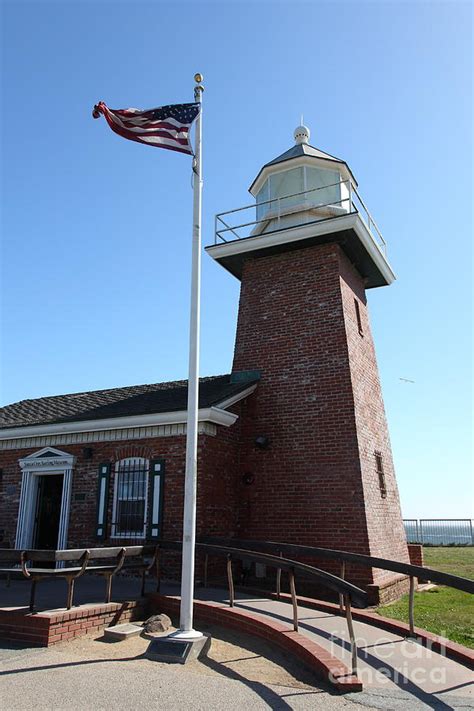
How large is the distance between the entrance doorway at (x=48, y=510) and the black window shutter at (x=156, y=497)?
3.08m

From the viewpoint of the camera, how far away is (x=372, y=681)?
16.8 ft

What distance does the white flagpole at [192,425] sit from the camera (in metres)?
6.20

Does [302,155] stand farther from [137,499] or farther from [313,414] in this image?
[137,499]

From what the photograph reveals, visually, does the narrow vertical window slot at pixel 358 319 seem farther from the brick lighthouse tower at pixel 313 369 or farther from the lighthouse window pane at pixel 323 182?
the lighthouse window pane at pixel 323 182

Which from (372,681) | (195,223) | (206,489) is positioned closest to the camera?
(372,681)

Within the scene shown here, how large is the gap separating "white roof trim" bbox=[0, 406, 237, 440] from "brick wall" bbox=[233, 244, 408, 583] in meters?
1.13

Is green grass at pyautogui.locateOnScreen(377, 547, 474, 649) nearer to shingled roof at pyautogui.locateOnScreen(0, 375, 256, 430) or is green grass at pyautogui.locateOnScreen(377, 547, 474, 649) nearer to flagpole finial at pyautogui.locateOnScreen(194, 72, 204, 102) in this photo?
shingled roof at pyautogui.locateOnScreen(0, 375, 256, 430)

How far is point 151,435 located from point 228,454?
64.0 inches

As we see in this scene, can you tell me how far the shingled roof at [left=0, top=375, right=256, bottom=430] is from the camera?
11570mm

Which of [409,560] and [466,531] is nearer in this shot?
[409,560]

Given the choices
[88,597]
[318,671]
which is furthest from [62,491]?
[318,671]

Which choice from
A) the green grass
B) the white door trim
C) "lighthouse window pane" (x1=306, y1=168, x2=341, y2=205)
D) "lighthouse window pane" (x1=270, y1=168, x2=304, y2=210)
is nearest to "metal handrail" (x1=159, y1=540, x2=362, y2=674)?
the green grass

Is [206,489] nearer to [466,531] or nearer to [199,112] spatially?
[199,112]

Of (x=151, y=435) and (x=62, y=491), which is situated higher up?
(x=151, y=435)
